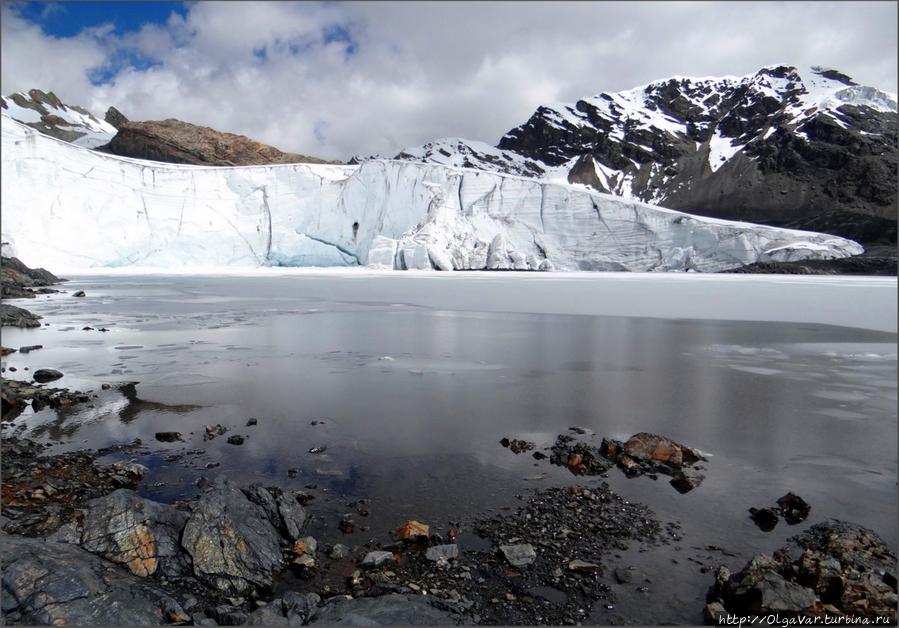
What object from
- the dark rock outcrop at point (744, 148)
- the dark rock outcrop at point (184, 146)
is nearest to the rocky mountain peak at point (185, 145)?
the dark rock outcrop at point (184, 146)

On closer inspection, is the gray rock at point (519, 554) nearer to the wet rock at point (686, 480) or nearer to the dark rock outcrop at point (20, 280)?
the wet rock at point (686, 480)

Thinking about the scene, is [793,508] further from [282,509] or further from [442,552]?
[282,509]

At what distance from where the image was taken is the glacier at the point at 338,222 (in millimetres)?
26391

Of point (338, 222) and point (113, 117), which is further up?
point (113, 117)

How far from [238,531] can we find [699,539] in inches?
94.2

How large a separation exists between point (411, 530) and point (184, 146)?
51.8 m

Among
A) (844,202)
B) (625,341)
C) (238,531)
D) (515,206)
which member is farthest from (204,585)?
(844,202)

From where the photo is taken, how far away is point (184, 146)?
4700cm

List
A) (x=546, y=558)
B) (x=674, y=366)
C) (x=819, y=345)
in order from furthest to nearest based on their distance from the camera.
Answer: (x=819, y=345) < (x=674, y=366) < (x=546, y=558)

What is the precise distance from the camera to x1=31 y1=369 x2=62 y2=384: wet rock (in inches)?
231

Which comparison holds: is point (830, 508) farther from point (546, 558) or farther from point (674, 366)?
point (674, 366)

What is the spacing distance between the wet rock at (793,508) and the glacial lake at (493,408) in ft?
0.17

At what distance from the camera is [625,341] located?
8.64m

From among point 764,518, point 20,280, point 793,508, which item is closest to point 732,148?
point 20,280
